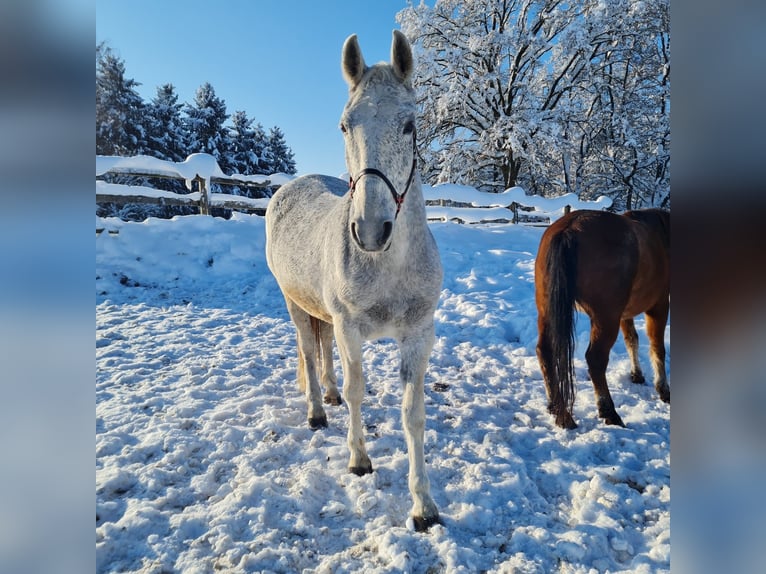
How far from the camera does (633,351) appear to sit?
11.6 feet

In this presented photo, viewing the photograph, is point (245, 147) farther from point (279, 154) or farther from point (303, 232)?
point (303, 232)

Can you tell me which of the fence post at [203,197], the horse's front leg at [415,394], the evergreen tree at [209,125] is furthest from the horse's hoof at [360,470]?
the evergreen tree at [209,125]

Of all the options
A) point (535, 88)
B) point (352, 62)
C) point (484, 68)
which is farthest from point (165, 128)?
point (352, 62)

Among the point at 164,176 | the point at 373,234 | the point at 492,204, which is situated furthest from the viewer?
the point at 492,204

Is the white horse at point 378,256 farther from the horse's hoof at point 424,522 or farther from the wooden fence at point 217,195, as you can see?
the wooden fence at point 217,195

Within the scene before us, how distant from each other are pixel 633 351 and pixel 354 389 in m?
2.91

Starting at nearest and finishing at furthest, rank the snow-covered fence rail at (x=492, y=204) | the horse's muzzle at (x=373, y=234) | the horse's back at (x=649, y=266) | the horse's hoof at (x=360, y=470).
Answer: the horse's muzzle at (x=373, y=234) < the horse's hoof at (x=360, y=470) < the horse's back at (x=649, y=266) < the snow-covered fence rail at (x=492, y=204)

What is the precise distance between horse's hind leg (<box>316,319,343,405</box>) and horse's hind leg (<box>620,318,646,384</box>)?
9.41 ft

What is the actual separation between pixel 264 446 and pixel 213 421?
561mm

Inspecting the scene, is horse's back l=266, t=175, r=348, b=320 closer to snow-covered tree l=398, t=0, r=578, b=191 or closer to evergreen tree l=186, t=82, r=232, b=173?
snow-covered tree l=398, t=0, r=578, b=191

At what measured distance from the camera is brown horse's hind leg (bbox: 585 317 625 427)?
9.46ft

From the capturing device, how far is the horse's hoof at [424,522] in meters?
1.88

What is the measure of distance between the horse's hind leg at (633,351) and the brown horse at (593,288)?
0.54m

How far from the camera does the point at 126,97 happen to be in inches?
786
